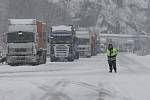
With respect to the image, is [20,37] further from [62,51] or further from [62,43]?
[62,51]

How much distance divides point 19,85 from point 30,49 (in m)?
20.4

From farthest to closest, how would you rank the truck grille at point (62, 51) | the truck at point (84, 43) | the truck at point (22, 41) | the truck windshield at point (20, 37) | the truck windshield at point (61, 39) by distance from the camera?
the truck at point (84, 43) < the truck grille at point (62, 51) < the truck windshield at point (61, 39) < the truck at point (22, 41) < the truck windshield at point (20, 37)

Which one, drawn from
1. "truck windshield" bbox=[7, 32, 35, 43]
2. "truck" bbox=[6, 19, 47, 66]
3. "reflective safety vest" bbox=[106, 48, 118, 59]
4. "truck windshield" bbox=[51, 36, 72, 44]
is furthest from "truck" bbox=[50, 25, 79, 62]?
"reflective safety vest" bbox=[106, 48, 118, 59]

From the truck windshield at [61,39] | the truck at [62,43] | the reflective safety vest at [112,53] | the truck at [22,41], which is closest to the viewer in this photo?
the reflective safety vest at [112,53]

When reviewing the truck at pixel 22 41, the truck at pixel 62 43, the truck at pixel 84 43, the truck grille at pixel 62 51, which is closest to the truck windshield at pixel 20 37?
the truck at pixel 22 41

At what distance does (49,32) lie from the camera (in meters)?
50.8

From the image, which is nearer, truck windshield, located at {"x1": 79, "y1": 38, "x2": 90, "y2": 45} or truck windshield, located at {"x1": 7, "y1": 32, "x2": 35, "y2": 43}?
truck windshield, located at {"x1": 7, "y1": 32, "x2": 35, "y2": 43}

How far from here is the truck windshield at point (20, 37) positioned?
131 ft

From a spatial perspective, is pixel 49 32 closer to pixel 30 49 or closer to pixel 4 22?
pixel 30 49

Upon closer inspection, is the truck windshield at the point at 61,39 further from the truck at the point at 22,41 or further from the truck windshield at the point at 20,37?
the truck windshield at the point at 20,37

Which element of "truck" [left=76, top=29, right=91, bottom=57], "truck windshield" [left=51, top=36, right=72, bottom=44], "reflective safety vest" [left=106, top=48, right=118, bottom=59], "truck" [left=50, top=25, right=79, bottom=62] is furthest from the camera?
"truck" [left=76, top=29, right=91, bottom=57]

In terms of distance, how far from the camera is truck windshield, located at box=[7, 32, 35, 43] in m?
39.8

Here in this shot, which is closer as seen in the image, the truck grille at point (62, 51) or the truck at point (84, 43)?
the truck grille at point (62, 51)

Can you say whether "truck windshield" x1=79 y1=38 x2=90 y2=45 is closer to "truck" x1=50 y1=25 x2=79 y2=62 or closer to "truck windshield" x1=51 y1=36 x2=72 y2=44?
"truck" x1=50 y1=25 x2=79 y2=62
